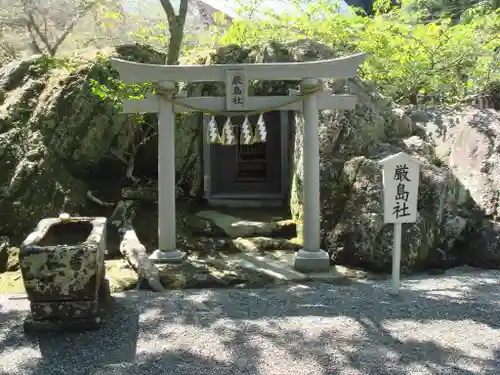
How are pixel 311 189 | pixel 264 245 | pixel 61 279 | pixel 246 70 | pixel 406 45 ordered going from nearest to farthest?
pixel 61 279
pixel 246 70
pixel 311 189
pixel 264 245
pixel 406 45

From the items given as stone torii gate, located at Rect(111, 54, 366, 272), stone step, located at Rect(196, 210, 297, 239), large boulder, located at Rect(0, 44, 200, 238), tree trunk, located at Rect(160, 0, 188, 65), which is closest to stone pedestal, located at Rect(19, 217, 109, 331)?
stone torii gate, located at Rect(111, 54, 366, 272)

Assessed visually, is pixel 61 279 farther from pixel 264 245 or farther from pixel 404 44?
pixel 404 44

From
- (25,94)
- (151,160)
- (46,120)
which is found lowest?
(151,160)

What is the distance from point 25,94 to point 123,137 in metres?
2.12

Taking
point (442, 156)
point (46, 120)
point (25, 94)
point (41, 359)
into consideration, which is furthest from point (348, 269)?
point (25, 94)

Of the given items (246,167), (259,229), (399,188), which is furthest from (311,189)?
(246,167)

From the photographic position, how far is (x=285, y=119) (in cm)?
989

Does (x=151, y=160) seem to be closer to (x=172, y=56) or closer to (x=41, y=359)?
(x=172, y=56)

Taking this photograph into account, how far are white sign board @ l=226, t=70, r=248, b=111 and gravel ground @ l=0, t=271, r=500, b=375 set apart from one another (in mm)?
2692

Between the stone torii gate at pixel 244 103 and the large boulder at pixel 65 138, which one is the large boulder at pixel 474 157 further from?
the large boulder at pixel 65 138

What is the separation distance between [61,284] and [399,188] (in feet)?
12.6

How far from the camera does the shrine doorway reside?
33.2 ft

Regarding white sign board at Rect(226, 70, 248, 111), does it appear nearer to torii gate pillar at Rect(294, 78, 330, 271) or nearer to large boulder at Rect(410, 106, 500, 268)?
torii gate pillar at Rect(294, 78, 330, 271)

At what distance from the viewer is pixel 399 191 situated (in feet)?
17.6
